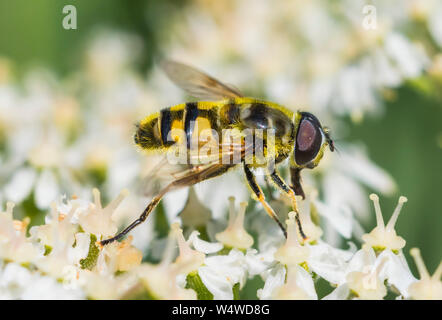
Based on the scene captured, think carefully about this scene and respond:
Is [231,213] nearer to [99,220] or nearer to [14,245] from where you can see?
[99,220]

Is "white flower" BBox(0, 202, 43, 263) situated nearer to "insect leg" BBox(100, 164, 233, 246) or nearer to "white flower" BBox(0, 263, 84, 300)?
"white flower" BBox(0, 263, 84, 300)

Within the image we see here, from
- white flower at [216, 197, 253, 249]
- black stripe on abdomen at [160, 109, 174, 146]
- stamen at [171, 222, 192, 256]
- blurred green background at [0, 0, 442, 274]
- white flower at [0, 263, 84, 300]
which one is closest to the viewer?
white flower at [0, 263, 84, 300]

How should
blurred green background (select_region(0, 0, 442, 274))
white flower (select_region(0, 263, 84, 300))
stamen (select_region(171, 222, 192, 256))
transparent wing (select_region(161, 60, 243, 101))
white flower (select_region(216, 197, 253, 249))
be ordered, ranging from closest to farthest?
white flower (select_region(0, 263, 84, 300)) < stamen (select_region(171, 222, 192, 256)) < white flower (select_region(216, 197, 253, 249)) < transparent wing (select_region(161, 60, 243, 101)) < blurred green background (select_region(0, 0, 442, 274))

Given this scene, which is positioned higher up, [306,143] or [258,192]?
[306,143]

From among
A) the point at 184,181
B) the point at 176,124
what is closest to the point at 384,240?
the point at 184,181

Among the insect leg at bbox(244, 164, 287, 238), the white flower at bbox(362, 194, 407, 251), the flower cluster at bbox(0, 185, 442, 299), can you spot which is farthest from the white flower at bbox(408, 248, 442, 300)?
the insect leg at bbox(244, 164, 287, 238)
